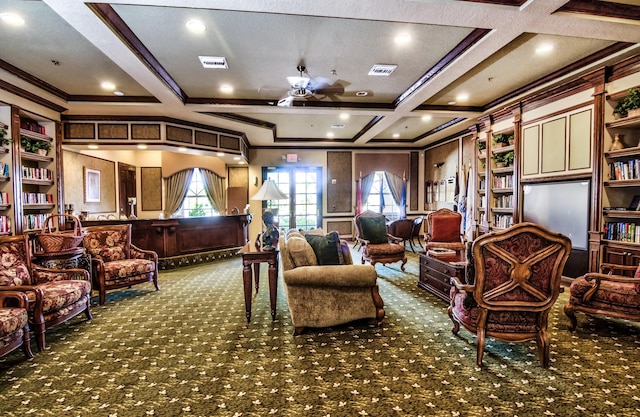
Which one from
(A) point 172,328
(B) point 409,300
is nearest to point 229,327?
(A) point 172,328

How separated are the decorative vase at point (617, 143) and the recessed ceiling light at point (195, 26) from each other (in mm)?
5121

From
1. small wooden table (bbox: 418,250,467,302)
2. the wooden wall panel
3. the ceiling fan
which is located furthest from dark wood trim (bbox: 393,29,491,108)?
the wooden wall panel

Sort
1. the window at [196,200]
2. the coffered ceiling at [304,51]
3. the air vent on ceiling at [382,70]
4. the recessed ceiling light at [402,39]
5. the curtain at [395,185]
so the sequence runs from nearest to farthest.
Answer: the coffered ceiling at [304,51] < the recessed ceiling light at [402,39] < the air vent on ceiling at [382,70] < the window at [196,200] < the curtain at [395,185]

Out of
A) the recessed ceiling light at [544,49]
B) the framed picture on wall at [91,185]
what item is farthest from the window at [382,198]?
the framed picture on wall at [91,185]

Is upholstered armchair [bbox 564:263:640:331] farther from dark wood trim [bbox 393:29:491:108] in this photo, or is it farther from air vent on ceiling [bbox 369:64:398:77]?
air vent on ceiling [bbox 369:64:398:77]

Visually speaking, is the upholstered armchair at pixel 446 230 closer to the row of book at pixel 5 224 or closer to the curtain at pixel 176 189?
the curtain at pixel 176 189

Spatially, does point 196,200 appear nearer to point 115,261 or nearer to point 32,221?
point 32,221

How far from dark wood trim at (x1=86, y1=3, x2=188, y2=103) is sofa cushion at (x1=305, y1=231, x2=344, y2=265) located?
2791 mm

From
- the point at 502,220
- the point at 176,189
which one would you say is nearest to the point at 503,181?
the point at 502,220

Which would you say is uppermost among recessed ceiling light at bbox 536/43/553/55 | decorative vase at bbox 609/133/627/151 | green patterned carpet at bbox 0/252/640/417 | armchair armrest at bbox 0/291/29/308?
recessed ceiling light at bbox 536/43/553/55

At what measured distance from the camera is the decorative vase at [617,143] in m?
3.92

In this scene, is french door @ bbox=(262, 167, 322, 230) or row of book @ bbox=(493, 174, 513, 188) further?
french door @ bbox=(262, 167, 322, 230)

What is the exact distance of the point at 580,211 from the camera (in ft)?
14.4

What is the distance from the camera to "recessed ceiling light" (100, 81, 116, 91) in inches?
178
